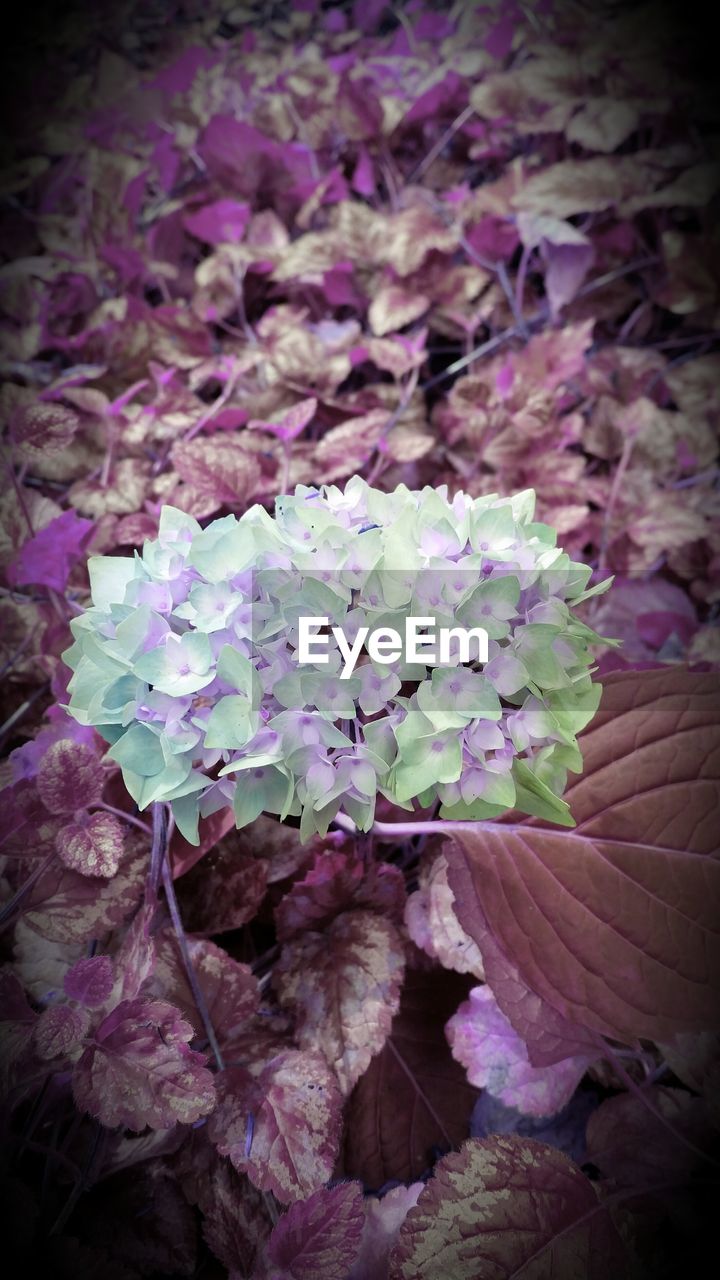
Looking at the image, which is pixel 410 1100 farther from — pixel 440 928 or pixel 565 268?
pixel 565 268

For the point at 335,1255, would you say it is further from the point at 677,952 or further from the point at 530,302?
the point at 530,302

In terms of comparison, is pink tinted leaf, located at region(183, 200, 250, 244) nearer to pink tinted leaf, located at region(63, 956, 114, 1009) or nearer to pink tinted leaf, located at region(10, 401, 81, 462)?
pink tinted leaf, located at region(10, 401, 81, 462)

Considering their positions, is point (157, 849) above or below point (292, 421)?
below

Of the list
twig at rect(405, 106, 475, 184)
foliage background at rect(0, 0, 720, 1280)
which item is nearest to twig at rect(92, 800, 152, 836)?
foliage background at rect(0, 0, 720, 1280)

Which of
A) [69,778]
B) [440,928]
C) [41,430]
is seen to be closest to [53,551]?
[41,430]

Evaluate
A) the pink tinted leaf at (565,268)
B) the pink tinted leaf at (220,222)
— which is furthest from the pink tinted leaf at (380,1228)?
the pink tinted leaf at (220,222)

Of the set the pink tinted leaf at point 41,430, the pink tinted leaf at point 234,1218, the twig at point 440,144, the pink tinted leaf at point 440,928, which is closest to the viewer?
the pink tinted leaf at point 234,1218

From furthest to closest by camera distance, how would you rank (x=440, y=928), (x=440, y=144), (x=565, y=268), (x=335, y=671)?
(x=440, y=144) < (x=565, y=268) < (x=440, y=928) < (x=335, y=671)

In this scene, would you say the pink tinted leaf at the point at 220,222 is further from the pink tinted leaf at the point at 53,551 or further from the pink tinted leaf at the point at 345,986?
the pink tinted leaf at the point at 345,986
